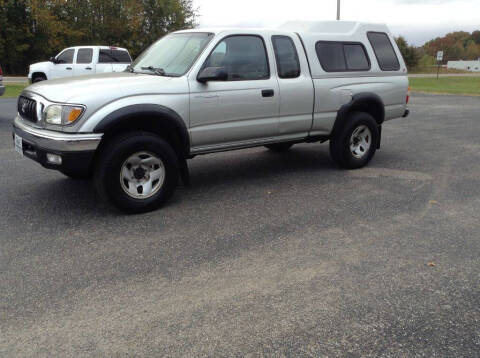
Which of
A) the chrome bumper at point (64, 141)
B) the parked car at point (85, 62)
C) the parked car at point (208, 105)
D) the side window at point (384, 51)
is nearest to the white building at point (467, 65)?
the parked car at point (85, 62)

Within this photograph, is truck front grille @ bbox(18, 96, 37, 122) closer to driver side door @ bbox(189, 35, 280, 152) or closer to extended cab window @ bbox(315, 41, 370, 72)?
driver side door @ bbox(189, 35, 280, 152)

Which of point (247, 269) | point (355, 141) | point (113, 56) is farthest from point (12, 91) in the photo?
point (247, 269)

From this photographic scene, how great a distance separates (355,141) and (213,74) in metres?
2.82

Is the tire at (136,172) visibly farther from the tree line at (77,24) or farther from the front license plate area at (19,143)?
the tree line at (77,24)

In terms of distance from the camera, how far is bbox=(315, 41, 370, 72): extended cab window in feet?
20.1

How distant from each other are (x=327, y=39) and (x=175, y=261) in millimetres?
4019

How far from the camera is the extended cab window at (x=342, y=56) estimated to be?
6.13 m

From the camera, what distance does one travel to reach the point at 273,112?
18.3 feet

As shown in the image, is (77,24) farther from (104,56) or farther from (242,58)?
(242,58)

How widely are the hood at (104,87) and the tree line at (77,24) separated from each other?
33.9 metres

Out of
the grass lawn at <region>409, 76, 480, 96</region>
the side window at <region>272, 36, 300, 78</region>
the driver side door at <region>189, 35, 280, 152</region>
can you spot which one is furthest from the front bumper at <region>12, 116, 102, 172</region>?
the grass lawn at <region>409, 76, 480, 96</region>

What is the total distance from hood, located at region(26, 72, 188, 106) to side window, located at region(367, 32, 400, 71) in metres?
3.32

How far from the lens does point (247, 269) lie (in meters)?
3.52

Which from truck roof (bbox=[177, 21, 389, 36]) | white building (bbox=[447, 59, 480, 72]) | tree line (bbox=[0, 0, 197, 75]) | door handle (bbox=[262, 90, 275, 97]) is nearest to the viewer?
door handle (bbox=[262, 90, 275, 97])
